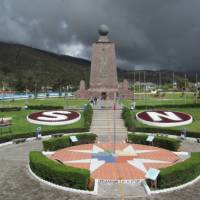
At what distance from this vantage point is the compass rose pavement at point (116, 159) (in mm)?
24973

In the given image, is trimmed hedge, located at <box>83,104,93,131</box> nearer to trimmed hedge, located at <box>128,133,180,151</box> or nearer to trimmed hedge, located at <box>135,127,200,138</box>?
trimmed hedge, located at <box>135,127,200,138</box>

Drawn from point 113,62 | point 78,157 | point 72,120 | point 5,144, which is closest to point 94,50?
point 113,62

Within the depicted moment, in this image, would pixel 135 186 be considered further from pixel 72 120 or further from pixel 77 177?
pixel 72 120

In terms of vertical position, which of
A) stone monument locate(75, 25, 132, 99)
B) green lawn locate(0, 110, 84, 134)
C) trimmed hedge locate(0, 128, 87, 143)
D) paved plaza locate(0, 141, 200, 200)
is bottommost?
paved plaza locate(0, 141, 200, 200)

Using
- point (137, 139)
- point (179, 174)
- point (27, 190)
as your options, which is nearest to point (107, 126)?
point (137, 139)

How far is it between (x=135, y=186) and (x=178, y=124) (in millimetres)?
23988

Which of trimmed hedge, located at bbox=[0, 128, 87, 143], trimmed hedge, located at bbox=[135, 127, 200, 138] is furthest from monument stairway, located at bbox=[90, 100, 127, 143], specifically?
trimmed hedge, located at bbox=[135, 127, 200, 138]

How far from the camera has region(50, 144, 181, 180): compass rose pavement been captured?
81.9ft

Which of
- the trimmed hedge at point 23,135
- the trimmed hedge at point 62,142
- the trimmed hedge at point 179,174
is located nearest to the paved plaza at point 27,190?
the trimmed hedge at point 179,174

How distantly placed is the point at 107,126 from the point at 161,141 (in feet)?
41.7

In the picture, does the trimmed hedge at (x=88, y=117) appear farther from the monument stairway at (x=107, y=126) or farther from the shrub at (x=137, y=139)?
the shrub at (x=137, y=139)

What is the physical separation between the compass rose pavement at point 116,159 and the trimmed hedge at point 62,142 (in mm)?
1114

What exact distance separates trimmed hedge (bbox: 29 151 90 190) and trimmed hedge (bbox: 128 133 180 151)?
1324 cm

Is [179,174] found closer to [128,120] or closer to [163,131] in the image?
[163,131]
